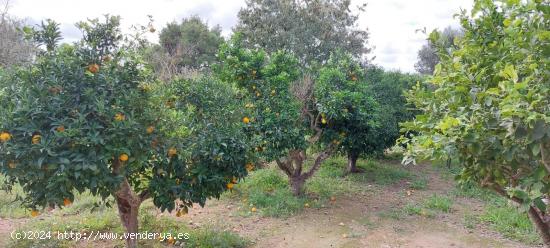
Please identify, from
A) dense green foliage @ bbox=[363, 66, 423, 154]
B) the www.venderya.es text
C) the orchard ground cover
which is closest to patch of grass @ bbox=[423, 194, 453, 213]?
the orchard ground cover

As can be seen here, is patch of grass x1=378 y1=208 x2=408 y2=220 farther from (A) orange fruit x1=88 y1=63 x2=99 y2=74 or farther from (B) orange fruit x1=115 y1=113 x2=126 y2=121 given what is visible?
(A) orange fruit x1=88 y1=63 x2=99 y2=74

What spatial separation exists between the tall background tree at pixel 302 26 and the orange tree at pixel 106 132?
990cm

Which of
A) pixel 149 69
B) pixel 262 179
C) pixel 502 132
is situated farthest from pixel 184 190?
pixel 262 179

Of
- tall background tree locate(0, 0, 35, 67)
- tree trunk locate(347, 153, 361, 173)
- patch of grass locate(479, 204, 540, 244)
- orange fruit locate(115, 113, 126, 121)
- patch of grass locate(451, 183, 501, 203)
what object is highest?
tall background tree locate(0, 0, 35, 67)

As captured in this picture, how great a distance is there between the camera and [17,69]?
302cm

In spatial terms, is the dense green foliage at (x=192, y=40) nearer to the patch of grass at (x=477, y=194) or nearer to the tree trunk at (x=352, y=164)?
the tree trunk at (x=352, y=164)

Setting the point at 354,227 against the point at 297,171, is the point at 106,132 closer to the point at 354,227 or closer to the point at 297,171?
the point at 354,227

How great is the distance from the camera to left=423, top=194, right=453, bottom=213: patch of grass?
6.27 metres

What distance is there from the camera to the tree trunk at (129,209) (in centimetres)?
368

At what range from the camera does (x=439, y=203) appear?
6.38m

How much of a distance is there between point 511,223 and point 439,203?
107cm

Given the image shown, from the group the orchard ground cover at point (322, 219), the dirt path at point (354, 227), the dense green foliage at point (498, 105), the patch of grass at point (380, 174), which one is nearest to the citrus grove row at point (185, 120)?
the dense green foliage at point (498, 105)

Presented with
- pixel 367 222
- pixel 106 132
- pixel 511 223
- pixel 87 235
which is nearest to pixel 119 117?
pixel 106 132

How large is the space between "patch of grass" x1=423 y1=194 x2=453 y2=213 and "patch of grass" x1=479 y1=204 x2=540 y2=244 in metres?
0.50
